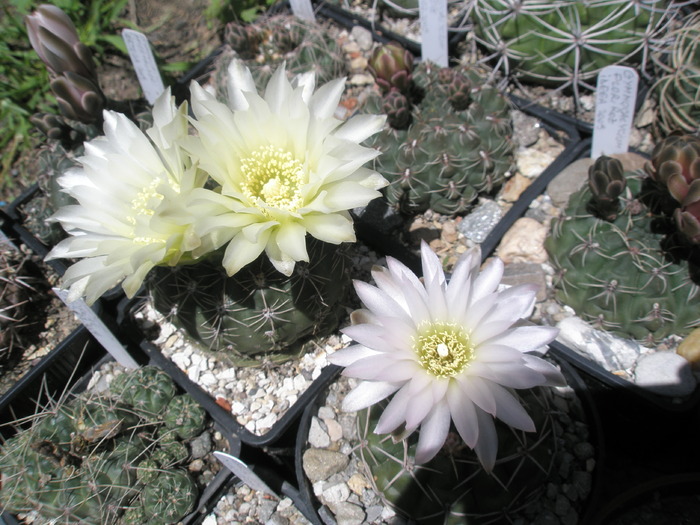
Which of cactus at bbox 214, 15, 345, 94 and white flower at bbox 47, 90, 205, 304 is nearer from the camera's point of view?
white flower at bbox 47, 90, 205, 304

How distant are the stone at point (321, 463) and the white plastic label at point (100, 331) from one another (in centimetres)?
69

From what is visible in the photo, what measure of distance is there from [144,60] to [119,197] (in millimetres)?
1252

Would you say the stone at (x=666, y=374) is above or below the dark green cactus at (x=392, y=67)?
below

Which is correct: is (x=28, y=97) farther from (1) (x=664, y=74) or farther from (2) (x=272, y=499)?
(1) (x=664, y=74)

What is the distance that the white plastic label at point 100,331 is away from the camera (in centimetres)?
155

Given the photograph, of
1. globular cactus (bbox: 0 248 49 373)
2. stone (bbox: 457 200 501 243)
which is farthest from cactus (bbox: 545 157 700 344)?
globular cactus (bbox: 0 248 49 373)

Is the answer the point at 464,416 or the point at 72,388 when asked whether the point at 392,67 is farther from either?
the point at 72,388

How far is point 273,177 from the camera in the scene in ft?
4.10

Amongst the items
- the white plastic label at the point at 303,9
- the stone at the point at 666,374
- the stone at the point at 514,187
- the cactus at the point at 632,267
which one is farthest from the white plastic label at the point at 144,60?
the stone at the point at 666,374

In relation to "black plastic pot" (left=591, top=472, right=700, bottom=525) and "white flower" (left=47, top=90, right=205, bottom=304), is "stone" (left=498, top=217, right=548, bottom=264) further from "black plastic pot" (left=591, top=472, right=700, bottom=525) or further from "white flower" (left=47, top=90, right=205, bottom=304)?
"white flower" (left=47, top=90, right=205, bottom=304)

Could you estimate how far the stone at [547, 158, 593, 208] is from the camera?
1983 mm

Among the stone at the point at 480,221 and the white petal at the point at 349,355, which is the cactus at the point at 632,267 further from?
the white petal at the point at 349,355

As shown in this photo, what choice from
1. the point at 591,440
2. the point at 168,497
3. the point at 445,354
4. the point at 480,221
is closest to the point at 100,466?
the point at 168,497

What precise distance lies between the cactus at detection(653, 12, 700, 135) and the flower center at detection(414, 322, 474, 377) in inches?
Answer: 52.1
